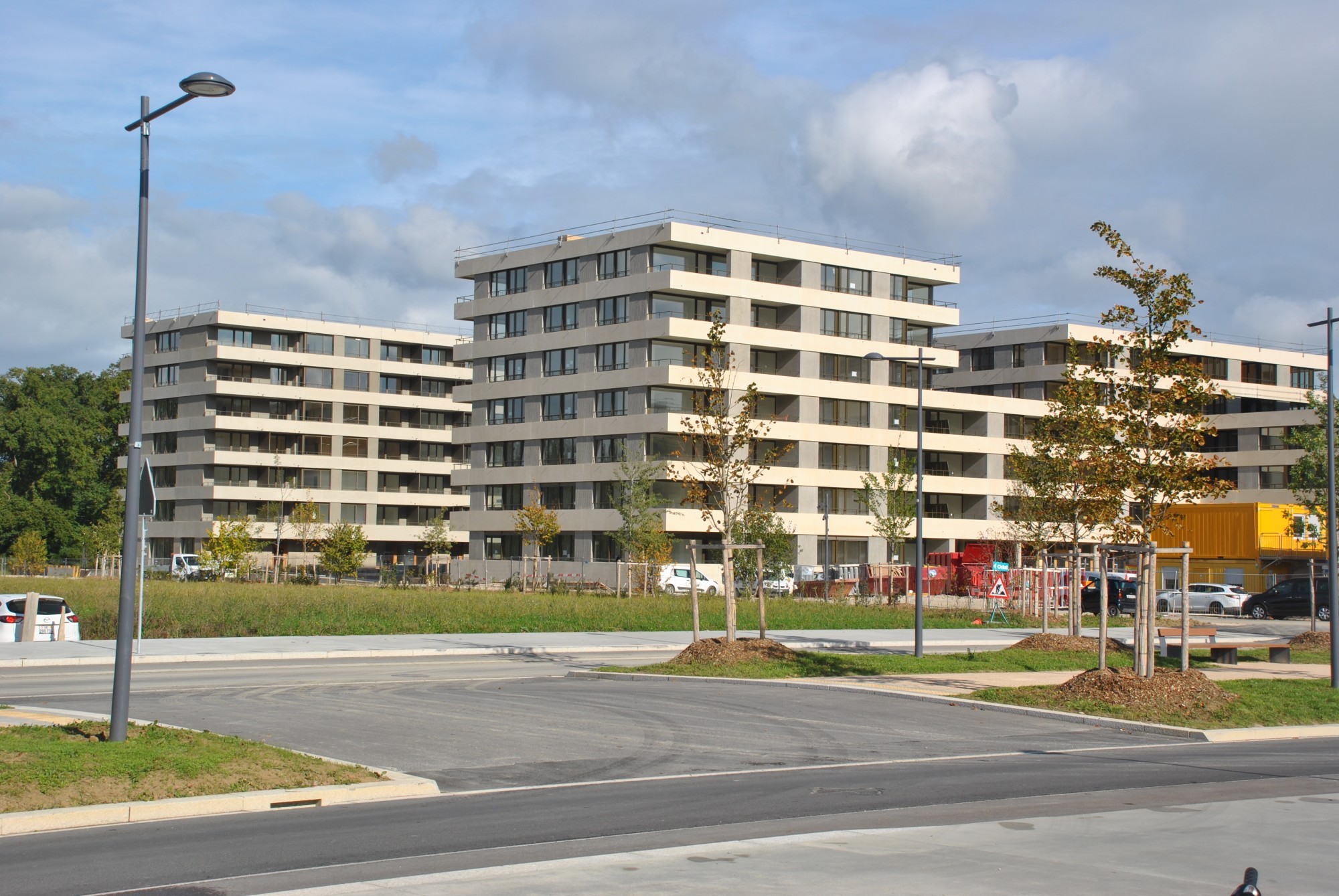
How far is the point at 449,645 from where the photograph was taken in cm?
3288

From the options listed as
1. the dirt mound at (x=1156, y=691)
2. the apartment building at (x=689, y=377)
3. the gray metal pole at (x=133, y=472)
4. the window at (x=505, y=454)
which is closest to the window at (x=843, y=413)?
the apartment building at (x=689, y=377)

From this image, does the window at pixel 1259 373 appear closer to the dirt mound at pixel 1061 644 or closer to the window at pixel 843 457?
the window at pixel 843 457

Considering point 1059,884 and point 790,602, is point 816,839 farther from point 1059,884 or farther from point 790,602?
point 790,602

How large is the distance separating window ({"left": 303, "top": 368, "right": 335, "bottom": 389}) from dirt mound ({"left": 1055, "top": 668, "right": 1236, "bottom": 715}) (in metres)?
91.4

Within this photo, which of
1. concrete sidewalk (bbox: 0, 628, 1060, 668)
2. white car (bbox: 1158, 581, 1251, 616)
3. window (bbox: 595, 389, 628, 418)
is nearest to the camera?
concrete sidewalk (bbox: 0, 628, 1060, 668)

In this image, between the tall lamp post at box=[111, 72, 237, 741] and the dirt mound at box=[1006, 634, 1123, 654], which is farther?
the dirt mound at box=[1006, 634, 1123, 654]

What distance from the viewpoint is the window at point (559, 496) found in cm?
7831

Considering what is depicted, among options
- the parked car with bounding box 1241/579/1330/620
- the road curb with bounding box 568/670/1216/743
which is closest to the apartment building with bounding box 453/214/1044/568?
the parked car with bounding box 1241/579/1330/620

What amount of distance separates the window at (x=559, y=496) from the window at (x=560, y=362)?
6.77m

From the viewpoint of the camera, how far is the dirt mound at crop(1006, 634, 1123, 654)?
1198 inches

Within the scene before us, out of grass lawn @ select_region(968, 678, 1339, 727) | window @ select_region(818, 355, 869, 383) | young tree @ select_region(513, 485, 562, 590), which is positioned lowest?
grass lawn @ select_region(968, 678, 1339, 727)

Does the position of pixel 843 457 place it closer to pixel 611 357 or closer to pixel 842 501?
pixel 842 501

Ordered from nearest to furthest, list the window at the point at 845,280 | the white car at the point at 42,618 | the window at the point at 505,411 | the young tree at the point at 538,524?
the white car at the point at 42,618
the young tree at the point at 538,524
the window at the point at 845,280
the window at the point at 505,411

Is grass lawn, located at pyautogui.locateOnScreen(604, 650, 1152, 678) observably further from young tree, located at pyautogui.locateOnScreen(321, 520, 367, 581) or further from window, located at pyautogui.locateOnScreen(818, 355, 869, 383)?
window, located at pyautogui.locateOnScreen(818, 355, 869, 383)
